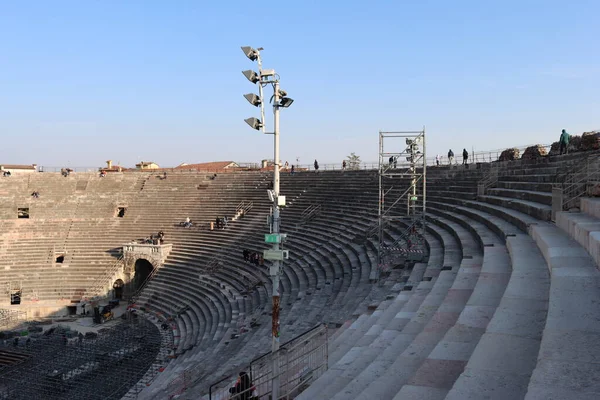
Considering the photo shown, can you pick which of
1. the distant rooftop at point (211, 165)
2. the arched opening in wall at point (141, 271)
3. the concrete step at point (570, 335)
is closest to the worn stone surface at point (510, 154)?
the concrete step at point (570, 335)

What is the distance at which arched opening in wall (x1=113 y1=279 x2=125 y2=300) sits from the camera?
2861cm

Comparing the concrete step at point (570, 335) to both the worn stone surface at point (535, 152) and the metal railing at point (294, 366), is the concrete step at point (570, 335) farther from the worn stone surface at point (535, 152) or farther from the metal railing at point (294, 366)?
the worn stone surface at point (535, 152)

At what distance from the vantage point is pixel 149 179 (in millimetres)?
38281

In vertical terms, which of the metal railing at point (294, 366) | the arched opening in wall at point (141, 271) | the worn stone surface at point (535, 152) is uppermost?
the worn stone surface at point (535, 152)

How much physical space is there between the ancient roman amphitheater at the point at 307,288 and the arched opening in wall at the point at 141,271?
87mm

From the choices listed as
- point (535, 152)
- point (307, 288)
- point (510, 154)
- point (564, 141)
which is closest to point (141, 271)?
point (307, 288)

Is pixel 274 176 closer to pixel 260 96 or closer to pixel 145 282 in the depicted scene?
pixel 260 96

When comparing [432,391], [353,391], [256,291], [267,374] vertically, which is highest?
[432,391]

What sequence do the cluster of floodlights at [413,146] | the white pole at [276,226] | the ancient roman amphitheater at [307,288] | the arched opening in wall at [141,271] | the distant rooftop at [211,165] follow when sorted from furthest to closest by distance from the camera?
the distant rooftop at [211,165]
the arched opening in wall at [141,271]
the cluster of floodlights at [413,146]
the white pole at [276,226]
the ancient roman amphitheater at [307,288]

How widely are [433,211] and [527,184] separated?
13.5ft

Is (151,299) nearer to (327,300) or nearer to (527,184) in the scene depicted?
(327,300)

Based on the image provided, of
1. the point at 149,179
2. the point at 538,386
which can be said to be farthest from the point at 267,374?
the point at 149,179

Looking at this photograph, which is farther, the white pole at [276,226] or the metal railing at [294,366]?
the white pole at [276,226]

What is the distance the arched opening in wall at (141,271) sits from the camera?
29.2 metres
